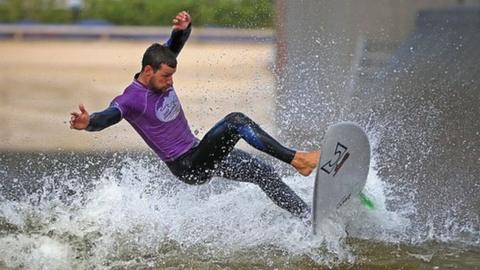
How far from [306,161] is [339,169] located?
28 centimetres

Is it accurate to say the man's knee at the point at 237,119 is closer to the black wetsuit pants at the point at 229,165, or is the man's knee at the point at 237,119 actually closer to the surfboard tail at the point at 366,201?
the black wetsuit pants at the point at 229,165

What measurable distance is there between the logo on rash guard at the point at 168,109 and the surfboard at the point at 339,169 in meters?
1.19

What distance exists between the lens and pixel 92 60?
599 inches

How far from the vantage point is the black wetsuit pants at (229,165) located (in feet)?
20.5

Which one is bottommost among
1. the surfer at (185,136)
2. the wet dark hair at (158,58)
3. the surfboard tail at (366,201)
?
the surfboard tail at (366,201)

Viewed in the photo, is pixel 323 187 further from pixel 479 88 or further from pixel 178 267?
pixel 479 88

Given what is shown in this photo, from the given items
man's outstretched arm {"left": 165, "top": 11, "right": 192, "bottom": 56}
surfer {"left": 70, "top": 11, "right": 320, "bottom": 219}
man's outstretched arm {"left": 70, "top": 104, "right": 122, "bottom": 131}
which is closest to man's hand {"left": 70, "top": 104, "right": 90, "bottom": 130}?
man's outstretched arm {"left": 70, "top": 104, "right": 122, "bottom": 131}

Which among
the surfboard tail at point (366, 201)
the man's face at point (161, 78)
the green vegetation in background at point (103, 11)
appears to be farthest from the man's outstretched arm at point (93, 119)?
the green vegetation in background at point (103, 11)

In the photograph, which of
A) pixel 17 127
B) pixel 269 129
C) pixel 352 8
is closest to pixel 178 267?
pixel 269 129

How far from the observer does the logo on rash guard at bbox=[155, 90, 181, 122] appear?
20.7 ft

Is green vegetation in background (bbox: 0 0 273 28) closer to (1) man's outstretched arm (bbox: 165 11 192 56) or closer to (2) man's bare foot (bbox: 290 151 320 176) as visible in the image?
(1) man's outstretched arm (bbox: 165 11 192 56)

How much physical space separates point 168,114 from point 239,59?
5952 mm

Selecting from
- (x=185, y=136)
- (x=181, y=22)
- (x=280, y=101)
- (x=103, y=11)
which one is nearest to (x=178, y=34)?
(x=181, y=22)

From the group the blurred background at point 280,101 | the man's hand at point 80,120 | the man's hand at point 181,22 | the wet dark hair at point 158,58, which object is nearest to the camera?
the man's hand at point 80,120
